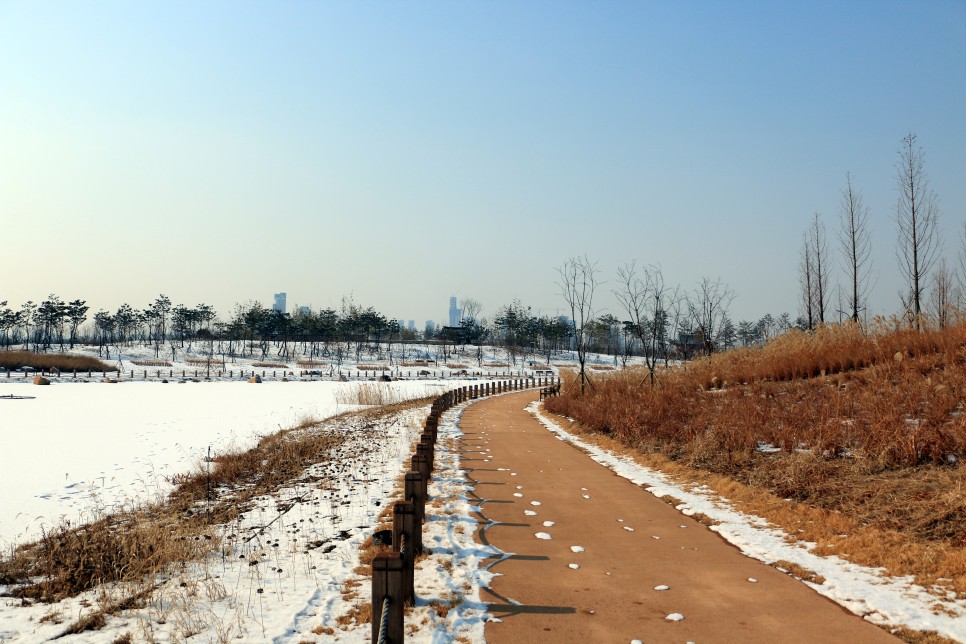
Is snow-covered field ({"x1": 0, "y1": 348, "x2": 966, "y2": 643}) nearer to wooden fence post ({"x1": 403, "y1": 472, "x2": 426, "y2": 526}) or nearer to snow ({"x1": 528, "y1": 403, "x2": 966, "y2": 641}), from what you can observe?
snow ({"x1": 528, "y1": 403, "x2": 966, "y2": 641})

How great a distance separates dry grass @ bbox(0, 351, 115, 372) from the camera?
60.0 meters

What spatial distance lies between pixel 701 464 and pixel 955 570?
5.21 meters

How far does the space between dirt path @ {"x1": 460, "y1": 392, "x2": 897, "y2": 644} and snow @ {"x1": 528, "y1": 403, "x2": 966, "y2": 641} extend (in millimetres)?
192

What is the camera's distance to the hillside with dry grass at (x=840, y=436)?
610 cm

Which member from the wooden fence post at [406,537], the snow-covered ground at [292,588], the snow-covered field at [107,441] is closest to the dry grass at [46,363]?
the snow-covered field at [107,441]

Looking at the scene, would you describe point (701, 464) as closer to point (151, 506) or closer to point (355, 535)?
point (355, 535)

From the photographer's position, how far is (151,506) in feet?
31.5

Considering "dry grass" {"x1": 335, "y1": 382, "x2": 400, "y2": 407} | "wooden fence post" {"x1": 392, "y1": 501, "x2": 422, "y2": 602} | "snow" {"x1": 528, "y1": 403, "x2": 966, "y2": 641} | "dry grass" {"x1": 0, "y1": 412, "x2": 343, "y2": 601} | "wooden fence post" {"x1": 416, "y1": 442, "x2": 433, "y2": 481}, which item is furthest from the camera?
"dry grass" {"x1": 335, "y1": 382, "x2": 400, "y2": 407}

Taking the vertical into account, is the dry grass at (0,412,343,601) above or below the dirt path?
below

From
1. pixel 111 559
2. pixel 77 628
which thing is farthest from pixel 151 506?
pixel 77 628

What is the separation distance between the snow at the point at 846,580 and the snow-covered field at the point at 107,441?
960 centimetres

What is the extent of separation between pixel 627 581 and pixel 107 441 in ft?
59.1

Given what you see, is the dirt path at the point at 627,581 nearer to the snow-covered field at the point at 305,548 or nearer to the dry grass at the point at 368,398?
the snow-covered field at the point at 305,548

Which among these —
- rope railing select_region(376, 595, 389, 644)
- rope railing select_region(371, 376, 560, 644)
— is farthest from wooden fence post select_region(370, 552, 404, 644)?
rope railing select_region(376, 595, 389, 644)
